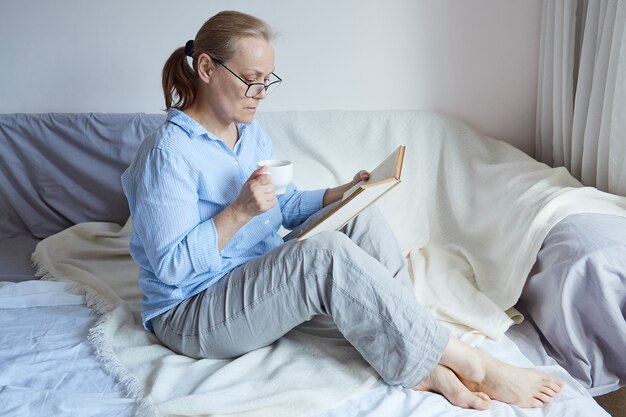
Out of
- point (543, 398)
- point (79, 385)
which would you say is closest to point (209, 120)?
point (79, 385)

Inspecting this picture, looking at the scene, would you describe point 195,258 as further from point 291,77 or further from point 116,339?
point 291,77

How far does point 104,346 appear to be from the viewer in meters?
1.47

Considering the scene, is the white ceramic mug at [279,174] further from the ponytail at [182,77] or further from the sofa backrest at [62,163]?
the sofa backrest at [62,163]

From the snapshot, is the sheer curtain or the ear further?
the sheer curtain

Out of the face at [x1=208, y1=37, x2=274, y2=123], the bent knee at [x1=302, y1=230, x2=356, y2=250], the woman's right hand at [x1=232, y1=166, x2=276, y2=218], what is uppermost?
the face at [x1=208, y1=37, x2=274, y2=123]

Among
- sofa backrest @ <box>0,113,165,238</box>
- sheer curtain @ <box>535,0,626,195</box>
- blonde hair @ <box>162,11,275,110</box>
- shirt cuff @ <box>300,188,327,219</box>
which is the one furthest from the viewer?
sofa backrest @ <box>0,113,165,238</box>

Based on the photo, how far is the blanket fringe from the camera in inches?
50.3

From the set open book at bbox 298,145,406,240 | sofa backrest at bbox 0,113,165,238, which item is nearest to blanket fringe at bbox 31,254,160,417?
sofa backrest at bbox 0,113,165,238

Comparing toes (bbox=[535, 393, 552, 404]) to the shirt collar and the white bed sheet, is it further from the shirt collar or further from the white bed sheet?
the shirt collar

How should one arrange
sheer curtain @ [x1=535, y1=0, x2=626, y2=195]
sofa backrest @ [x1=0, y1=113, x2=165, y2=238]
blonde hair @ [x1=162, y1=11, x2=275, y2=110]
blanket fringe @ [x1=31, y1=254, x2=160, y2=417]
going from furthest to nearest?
sofa backrest @ [x1=0, y1=113, x2=165, y2=238] → sheer curtain @ [x1=535, y1=0, x2=626, y2=195] → blonde hair @ [x1=162, y1=11, x2=275, y2=110] → blanket fringe @ [x1=31, y1=254, x2=160, y2=417]

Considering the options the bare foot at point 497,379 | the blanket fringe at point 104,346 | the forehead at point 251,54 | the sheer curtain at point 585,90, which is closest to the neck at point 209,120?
the forehead at point 251,54

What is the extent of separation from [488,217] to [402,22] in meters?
0.74

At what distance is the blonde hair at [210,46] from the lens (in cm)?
140

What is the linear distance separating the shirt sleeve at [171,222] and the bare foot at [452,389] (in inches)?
19.0
